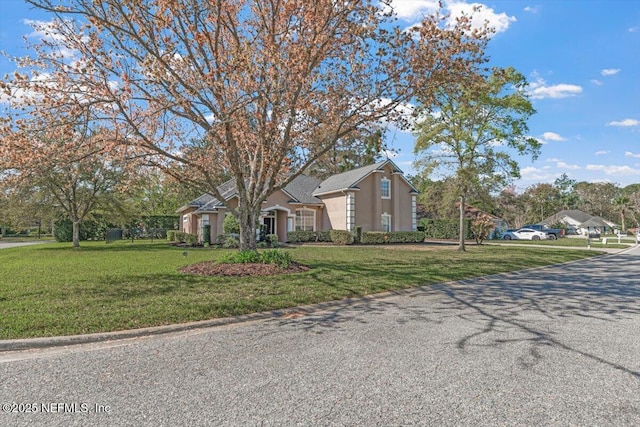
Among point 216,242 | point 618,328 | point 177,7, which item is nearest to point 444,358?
point 618,328

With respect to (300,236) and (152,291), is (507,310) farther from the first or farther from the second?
(300,236)

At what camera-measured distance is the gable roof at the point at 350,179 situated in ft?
96.8

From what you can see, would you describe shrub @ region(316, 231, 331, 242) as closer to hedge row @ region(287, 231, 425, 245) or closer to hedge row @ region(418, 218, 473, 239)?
hedge row @ region(287, 231, 425, 245)

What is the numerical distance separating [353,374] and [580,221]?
79.2 m

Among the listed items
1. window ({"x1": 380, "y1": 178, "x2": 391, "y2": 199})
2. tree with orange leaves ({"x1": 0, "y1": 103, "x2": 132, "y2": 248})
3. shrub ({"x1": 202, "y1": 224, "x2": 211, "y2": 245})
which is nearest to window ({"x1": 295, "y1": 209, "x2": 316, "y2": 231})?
window ({"x1": 380, "y1": 178, "x2": 391, "y2": 199})

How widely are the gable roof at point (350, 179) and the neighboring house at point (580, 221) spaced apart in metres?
48.6

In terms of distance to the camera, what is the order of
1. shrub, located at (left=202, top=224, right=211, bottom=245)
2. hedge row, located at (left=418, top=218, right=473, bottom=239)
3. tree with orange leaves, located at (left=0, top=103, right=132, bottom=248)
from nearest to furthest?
tree with orange leaves, located at (left=0, top=103, right=132, bottom=248)
shrub, located at (left=202, top=224, right=211, bottom=245)
hedge row, located at (left=418, top=218, right=473, bottom=239)

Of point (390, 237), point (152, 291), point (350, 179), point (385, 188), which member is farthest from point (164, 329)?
point (385, 188)

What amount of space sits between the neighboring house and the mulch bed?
2640 inches

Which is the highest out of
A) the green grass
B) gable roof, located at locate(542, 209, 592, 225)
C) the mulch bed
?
gable roof, located at locate(542, 209, 592, 225)

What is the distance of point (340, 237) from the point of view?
1068 inches

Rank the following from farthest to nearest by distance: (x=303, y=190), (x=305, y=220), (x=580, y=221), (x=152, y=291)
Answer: (x=580, y=221) < (x=303, y=190) < (x=305, y=220) < (x=152, y=291)

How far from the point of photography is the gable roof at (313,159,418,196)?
96.8ft

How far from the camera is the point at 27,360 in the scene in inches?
184
